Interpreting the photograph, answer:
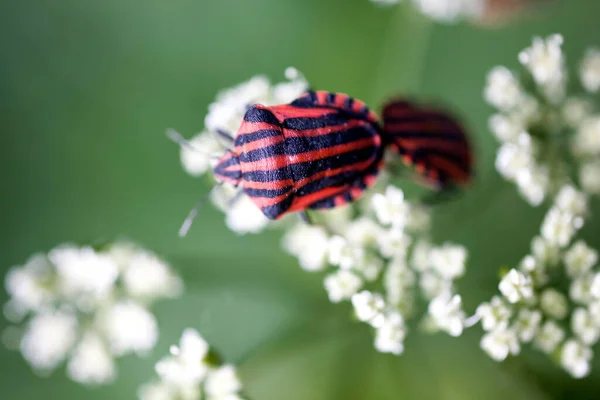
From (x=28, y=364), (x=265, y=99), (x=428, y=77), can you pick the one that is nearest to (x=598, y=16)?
(x=428, y=77)

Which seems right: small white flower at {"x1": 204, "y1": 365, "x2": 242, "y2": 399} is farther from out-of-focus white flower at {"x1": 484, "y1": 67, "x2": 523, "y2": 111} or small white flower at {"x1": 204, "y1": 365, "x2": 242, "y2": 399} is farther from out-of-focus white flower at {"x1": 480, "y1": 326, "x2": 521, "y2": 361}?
out-of-focus white flower at {"x1": 484, "y1": 67, "x2": 523, "y2": 111}

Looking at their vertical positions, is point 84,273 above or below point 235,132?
below

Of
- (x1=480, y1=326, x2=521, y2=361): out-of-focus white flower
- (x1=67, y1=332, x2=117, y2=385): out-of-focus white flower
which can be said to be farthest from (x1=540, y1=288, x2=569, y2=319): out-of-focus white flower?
(x1=67, y1=332, x2=117, y2=385): out-of-focus white flower

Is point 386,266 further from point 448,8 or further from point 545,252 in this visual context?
point 448,8

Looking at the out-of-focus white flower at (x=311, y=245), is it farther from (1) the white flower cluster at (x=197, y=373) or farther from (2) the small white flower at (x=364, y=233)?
(1) the white flower cluster at (x=197, y=373)

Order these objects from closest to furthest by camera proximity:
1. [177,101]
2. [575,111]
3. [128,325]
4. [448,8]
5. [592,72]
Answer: [128,325], [575,111], [592,72], [448,8], [177,101]

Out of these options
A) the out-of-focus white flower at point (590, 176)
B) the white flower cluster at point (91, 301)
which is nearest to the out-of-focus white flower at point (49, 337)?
the white flower cluster at point (91, 301)

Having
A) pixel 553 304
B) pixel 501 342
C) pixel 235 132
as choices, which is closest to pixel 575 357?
pixel 553 304
